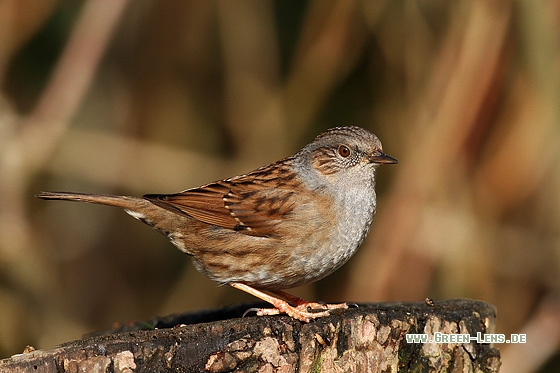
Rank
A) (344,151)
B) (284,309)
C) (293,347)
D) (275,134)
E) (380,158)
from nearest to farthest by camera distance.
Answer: (293,347)
(284,309)
(380,158)
(344,151)
(275,134)

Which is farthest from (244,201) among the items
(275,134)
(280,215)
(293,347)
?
(275,134)

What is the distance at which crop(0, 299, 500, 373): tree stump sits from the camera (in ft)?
9.08

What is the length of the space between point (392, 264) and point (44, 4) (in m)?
3.03

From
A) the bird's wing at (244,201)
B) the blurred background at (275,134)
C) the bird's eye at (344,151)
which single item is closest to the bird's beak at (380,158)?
the bird's eye at (344,151)

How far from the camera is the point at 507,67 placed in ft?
17.9

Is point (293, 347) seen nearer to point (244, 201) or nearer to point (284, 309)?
point (284, 309)

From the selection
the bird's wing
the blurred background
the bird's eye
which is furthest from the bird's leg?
the blurred background

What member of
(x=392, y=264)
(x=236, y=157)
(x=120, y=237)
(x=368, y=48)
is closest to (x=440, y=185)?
(x=392, y=264)

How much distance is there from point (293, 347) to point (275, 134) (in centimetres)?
332

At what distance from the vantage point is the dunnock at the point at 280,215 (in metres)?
4.05

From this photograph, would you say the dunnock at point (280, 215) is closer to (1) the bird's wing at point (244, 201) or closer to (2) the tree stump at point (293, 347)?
(1) the bird's wing at point (244, 201)

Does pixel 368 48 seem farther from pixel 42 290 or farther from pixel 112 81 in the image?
pixel 42 290

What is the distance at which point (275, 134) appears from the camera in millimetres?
6191

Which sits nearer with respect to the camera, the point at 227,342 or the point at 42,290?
the point at 227,342
